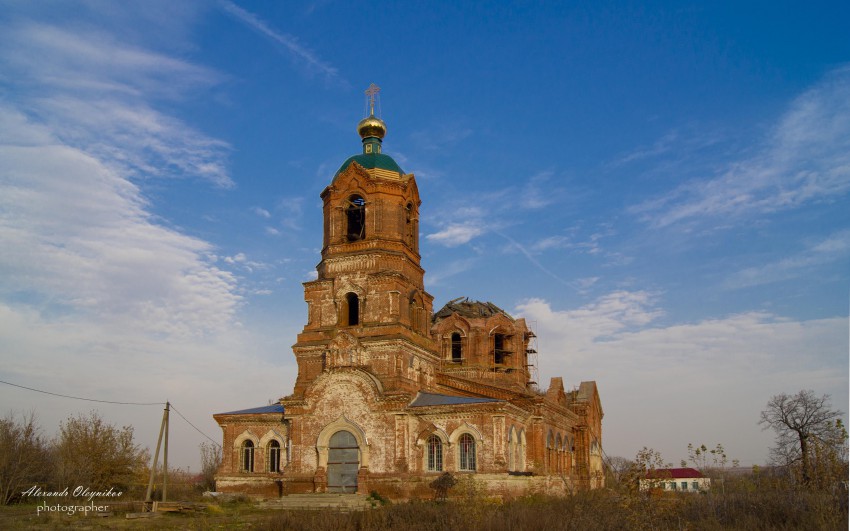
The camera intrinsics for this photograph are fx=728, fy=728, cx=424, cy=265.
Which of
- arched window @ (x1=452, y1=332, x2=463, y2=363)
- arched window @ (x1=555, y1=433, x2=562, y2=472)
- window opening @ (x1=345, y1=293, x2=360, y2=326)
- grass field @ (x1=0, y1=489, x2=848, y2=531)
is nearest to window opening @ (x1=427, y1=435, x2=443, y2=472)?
window opening @ (x1=345, y1=293, x2=360, y2=326)

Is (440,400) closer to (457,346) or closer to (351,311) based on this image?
(351,311)

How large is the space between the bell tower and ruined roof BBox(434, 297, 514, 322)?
9097 mm

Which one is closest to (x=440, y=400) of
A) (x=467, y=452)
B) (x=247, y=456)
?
(x=467, y=452)

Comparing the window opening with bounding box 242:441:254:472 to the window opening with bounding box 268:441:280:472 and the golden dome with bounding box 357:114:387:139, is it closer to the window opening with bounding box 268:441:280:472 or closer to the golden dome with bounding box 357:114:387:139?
the window opening with bounding box 268:441:280:472

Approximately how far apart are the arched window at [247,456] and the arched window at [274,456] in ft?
3.12

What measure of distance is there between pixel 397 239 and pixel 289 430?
9767mm

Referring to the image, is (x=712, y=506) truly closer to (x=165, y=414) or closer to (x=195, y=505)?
(x=195, y=505)

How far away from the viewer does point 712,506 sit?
1912cm

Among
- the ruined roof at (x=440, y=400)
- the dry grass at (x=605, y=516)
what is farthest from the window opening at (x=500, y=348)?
the dry grass at (x=605, y=516)

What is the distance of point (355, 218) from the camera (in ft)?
115

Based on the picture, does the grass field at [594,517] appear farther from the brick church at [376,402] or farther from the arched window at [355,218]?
the arched window at [355,218]

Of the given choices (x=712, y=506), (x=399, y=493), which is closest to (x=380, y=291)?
(x=399, y=493)

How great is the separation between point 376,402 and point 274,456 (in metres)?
6.23

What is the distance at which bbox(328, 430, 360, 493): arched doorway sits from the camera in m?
29.7
